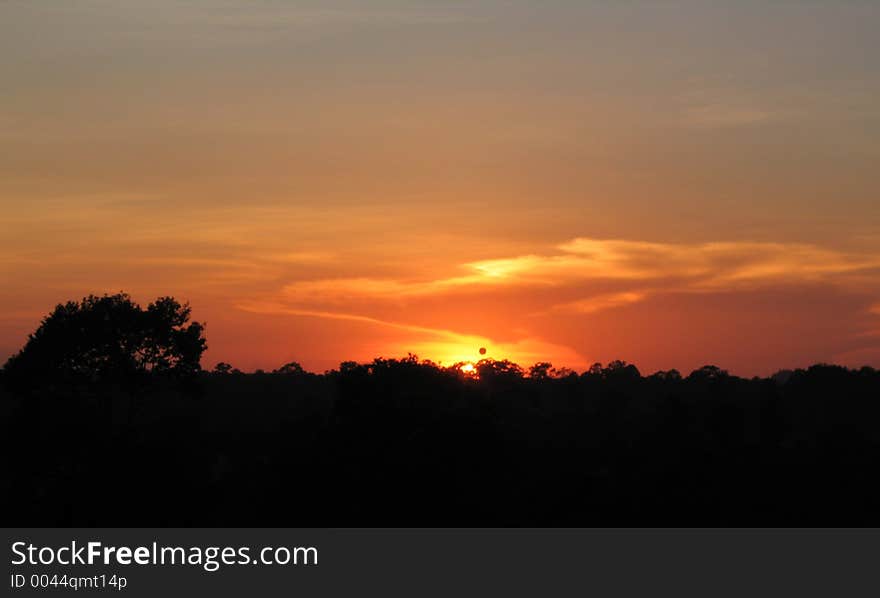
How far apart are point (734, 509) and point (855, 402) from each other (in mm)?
63957

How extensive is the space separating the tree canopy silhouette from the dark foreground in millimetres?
1682

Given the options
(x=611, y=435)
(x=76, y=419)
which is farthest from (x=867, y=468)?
(x=76, y=419)

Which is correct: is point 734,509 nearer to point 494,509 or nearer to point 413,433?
point 494,509

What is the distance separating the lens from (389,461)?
260ft

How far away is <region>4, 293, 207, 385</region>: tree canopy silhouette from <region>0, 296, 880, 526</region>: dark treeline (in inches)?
6.0

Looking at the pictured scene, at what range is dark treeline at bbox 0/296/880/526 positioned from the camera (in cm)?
7550

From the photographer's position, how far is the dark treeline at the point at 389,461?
75.5m

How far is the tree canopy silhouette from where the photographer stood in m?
95.4

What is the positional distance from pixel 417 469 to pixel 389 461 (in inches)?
77.7

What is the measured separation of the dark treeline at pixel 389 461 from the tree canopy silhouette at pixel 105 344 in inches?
6.0

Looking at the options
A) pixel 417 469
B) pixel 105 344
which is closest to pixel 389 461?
pixel 417 469

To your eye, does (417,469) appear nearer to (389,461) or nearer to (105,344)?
(389,461)

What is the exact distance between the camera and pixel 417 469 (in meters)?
78.6

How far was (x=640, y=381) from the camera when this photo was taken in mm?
198250
